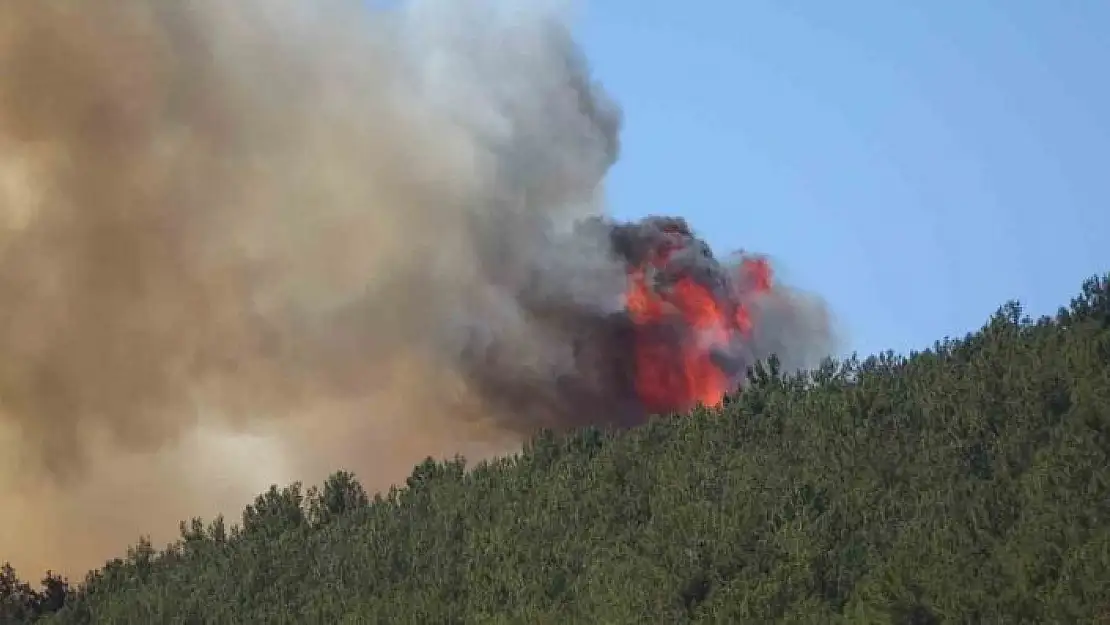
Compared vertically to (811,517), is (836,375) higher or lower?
higher

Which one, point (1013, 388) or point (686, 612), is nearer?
point (686, 612)

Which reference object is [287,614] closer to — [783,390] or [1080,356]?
[783,390]

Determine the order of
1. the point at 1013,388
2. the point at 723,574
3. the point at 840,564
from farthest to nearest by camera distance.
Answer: the point at 1013,388
the point at 723,574
the point at 840,564

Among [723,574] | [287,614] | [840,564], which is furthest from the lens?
[287,614]

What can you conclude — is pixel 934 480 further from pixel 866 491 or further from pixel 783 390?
pixel 783 390

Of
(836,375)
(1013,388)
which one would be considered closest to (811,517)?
(1013,388)

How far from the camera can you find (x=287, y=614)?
247 feet

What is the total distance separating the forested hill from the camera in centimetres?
4450

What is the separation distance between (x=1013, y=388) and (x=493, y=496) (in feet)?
104

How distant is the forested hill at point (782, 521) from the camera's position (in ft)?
146

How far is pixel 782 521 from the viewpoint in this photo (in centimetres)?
5725

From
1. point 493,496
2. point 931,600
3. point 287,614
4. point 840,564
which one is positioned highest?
point 493,496

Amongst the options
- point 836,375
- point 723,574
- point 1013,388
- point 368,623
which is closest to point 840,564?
point 723,574

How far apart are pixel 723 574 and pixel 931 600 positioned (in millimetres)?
12445
